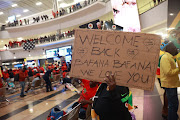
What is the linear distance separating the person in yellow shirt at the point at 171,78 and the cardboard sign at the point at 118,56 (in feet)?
4.25

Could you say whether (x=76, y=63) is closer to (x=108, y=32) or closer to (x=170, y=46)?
(x=108, y=32)

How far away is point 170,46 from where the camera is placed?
8.70 feet

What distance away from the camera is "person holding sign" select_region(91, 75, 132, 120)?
4.41ft

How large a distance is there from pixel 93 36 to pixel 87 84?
4.39 feet

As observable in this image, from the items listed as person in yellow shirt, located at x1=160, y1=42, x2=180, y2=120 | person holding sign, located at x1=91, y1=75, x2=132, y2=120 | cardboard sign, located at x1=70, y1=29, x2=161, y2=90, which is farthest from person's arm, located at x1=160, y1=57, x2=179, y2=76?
person holding sign, located at x1=91, y1=75, x2=132, y2=120

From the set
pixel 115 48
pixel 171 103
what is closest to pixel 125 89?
pixel 115 48

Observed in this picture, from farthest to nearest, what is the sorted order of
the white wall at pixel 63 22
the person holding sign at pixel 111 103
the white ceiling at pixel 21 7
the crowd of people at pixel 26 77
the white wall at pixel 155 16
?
the white ceiling at pixel 21 7 → the white wall at pixel 63 22 → the white wall at pixel 155 16 → the crowd of people at pixel 26 77 → the person holding sign at pixel 111 103

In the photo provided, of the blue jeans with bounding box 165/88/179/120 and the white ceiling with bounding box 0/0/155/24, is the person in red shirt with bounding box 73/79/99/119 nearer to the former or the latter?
the blue jeans with bounding box 165/88/179/120

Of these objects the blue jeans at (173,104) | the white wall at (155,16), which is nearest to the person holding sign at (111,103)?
the blue jeans at (173,104)

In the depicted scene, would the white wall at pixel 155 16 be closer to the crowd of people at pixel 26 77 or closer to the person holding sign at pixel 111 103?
the crowd of people at pixel 26 77

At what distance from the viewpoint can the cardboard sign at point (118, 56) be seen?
1400 mm

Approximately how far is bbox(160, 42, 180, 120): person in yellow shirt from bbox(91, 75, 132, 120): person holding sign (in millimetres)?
1414

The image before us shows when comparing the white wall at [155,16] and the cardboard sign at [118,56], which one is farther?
the white wall at [155,16]

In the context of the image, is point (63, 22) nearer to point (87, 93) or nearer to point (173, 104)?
point (87, 93)
